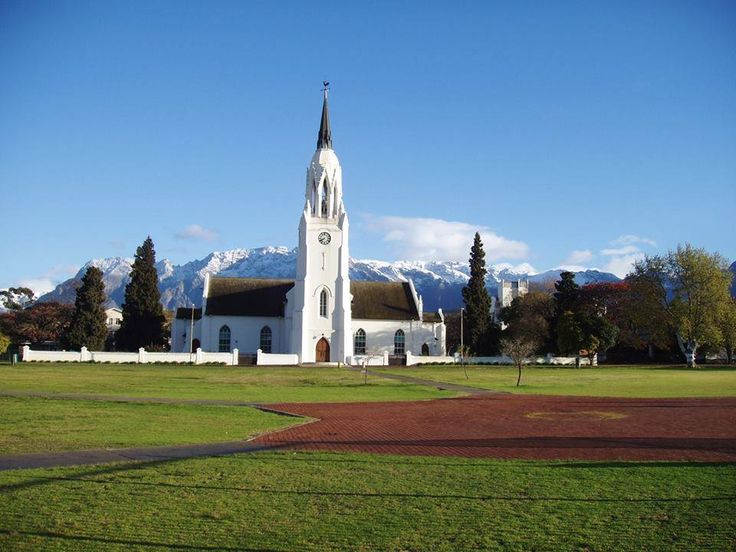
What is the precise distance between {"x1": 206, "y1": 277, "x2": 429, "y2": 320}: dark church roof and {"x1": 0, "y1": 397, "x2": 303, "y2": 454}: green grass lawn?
4873 centimetres

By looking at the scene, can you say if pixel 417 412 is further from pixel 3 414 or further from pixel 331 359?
pixel 331 359

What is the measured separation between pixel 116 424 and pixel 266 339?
54772mm

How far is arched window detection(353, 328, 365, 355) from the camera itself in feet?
241

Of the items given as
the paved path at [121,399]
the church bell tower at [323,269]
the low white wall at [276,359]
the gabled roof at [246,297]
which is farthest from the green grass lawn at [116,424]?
the gabled roof at [246,297]

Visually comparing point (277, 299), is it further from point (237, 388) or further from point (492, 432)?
point (492, 432)

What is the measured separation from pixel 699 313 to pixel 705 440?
192ft

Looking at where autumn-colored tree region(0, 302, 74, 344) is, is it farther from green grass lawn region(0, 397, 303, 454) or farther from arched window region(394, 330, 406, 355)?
green grass lawn region(0, 397, 303, 454)

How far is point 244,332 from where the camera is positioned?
238 ft

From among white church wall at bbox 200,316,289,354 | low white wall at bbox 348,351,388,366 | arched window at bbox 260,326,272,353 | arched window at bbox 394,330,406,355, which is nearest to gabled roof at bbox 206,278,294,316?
white church wall at bbox 200,316,289,354

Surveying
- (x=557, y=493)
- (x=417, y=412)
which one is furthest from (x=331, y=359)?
(x=557, y=493)

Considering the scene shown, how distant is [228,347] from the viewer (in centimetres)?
7244

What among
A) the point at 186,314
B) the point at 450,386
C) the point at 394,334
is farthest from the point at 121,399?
the point at 186,314

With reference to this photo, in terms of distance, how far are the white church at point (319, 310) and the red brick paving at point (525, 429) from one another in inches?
1554

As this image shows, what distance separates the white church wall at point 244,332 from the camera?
236ft
